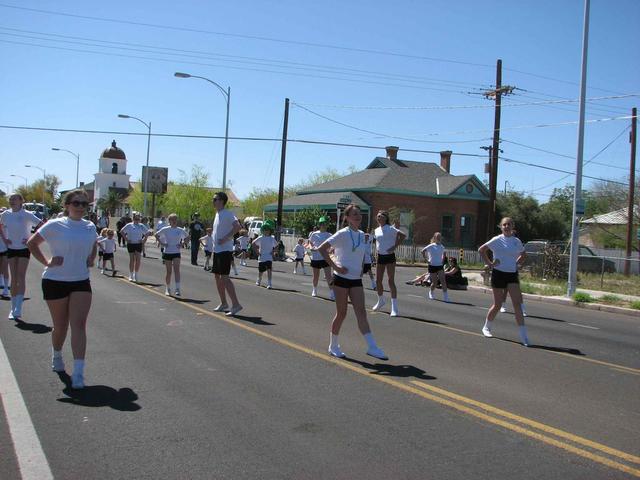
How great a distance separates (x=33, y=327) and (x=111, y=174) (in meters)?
107

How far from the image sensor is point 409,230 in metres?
42.0

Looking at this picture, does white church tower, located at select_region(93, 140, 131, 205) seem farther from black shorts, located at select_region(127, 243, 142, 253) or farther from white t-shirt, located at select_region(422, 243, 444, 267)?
white t-shirt, located at select_region(422, 243, 444, 267)

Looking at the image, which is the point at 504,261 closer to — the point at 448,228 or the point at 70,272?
the point at 70,272

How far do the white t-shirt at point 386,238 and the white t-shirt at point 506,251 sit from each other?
8.13ft

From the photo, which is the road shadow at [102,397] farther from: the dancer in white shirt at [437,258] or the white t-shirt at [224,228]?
the dancer in white shirt at [437,258]

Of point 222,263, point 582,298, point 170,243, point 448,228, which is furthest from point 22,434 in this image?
point 448,228

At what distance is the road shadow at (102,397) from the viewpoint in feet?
17.5

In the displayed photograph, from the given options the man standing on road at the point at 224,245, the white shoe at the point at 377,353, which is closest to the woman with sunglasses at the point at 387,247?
the man standing on road at the point at 224,245

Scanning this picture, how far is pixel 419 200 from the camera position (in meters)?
44.0

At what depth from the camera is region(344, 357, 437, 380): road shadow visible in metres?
6.73

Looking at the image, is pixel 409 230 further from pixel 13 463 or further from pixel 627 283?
pixel 13 463

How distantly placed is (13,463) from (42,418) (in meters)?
0.88

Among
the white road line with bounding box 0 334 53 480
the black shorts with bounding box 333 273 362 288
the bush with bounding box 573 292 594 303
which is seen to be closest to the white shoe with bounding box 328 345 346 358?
the black shorts with bounding box 333 273 362 288

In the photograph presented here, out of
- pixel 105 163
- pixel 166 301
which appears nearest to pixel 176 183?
pixel 105 163
